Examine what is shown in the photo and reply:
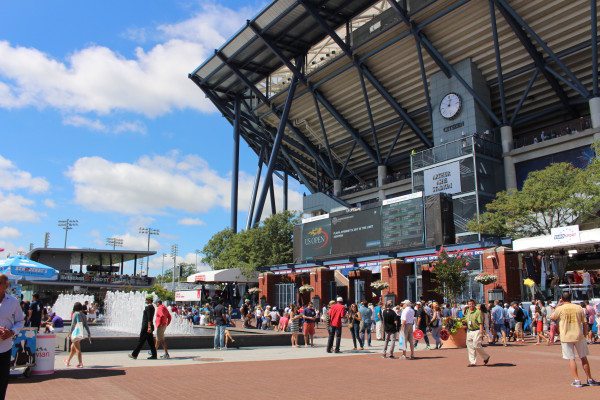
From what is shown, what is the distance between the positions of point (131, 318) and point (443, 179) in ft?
93.8

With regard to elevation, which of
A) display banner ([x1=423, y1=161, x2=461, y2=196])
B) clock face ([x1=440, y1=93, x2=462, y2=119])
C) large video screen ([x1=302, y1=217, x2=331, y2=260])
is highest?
clock face ([x1=440, y1=93, x2=462, y2=119])

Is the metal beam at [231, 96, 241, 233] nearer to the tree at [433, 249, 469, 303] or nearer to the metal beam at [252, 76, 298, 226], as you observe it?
the metal beam at [252, 76, 298, 226]

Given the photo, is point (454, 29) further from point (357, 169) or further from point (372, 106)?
point (357, 169)

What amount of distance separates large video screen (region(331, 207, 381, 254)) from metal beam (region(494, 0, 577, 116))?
16572 mm

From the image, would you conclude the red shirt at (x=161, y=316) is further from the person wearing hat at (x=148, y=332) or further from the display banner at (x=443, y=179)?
the display banner at (x=443, y=179)

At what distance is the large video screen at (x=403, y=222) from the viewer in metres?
36.5

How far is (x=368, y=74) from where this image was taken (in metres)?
48.2

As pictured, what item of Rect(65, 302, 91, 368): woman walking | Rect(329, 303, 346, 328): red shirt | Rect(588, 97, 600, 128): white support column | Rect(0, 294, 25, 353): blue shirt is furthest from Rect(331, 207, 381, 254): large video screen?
Rect(0, 294, 25, 353): blue shirt

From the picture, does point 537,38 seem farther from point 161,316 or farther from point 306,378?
point 306,378

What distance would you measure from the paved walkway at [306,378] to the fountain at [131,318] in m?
8.26

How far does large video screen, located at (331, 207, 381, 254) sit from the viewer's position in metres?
39.7

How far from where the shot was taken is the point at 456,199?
42.4m

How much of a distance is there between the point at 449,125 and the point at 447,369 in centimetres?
3727

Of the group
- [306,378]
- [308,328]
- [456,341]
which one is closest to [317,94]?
[308,328]
